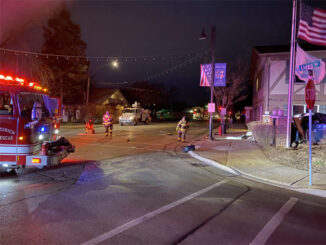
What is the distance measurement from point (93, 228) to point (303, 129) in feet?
37.8

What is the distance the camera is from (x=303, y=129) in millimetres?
12688

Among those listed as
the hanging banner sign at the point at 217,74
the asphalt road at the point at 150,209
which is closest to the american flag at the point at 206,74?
the hanging banner sign at the point at 217,74

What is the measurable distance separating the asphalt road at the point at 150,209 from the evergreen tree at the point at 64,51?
29.5 metres

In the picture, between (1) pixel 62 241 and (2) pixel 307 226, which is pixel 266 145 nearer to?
(2) pixel 307 226

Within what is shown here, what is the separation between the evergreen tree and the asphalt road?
29465 mm

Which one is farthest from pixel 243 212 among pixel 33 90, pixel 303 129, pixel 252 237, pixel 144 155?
pixel 303 129

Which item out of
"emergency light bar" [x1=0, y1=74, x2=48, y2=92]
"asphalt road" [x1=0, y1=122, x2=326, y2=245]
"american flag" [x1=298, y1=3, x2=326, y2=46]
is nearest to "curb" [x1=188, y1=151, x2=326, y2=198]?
"asphalt road" [x1=0, y1=122, x2=326, y2=245]

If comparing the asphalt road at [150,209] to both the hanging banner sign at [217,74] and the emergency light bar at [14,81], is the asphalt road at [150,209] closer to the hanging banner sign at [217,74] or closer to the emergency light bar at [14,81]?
the emergency light bar at [14,81]

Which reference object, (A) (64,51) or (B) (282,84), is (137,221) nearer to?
(B) (282,84)

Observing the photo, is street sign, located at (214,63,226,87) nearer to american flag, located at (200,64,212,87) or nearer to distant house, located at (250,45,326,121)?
american flag, located at (200,64,212,87)

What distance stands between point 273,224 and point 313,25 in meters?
8.80

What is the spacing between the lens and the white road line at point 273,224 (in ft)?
12.8

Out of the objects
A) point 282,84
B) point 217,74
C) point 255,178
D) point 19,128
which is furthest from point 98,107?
point 255,178

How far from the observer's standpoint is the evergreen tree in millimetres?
33594
